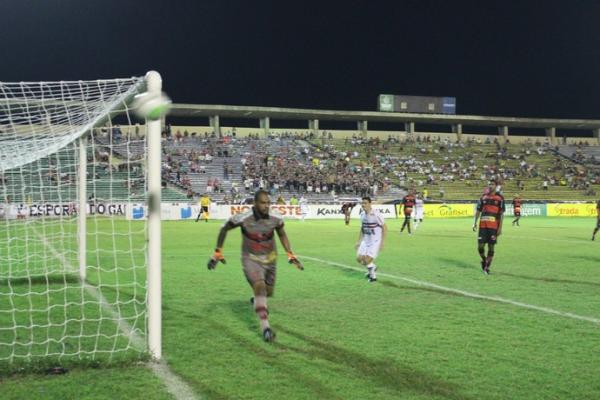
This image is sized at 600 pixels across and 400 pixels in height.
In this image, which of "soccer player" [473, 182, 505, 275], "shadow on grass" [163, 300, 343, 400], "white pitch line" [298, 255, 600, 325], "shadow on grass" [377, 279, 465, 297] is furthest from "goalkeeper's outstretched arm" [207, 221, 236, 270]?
"soccer player" [473, 182, 505, 275]

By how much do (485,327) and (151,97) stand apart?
4929 millimetres

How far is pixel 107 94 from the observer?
26.7 feet

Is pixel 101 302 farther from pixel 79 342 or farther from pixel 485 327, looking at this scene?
pixel 485 327

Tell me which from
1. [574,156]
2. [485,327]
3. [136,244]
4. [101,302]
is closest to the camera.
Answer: [485,327]

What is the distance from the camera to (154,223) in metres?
6.28

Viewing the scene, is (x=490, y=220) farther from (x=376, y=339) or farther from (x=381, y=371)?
(x=381, y=371)

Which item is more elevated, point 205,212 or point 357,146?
point 357,146

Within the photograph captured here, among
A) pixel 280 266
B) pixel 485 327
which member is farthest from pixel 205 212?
pixel 485 327

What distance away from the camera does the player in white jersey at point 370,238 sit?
1205 cm

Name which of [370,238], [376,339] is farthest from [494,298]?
[376,339]

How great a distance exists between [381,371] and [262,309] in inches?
75.3

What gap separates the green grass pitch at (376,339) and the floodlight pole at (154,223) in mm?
441

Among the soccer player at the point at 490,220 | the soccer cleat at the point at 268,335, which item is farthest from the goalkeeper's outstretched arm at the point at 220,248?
the soccer player at the point at 490,220

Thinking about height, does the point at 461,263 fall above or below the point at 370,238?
below
